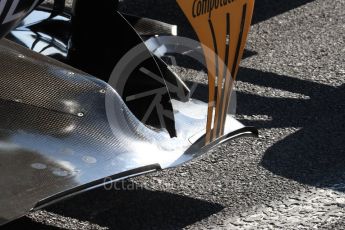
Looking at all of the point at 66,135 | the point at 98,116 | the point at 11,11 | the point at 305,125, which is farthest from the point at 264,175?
the point at 11,11

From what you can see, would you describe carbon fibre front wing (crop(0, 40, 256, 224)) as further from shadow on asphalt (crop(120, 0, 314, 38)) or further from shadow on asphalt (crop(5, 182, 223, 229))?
shadow on asphalt (crop(120, 0, 314, 38))

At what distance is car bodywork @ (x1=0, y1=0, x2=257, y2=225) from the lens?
11.2 ft

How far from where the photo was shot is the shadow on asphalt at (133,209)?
374 cm

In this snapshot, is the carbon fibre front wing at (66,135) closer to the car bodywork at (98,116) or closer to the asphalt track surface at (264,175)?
the car bodywork at (98,116)

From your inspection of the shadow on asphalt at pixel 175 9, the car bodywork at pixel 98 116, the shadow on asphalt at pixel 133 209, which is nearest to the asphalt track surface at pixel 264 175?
A: the shadow on asphalt at pixel 133 209

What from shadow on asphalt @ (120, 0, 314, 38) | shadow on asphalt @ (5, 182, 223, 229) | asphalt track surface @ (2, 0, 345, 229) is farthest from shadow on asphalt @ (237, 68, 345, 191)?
shadow on asphalt @ (120, 0, 314, 38)

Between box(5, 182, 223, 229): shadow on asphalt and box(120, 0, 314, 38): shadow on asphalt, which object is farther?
box(120, 0, 314, 38): shadow on asphalt

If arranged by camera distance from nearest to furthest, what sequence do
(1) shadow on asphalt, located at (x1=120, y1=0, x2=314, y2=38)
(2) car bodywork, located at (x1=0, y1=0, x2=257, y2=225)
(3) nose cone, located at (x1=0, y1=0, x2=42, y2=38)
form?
(3) nose cone, located at (x1=0, y1=0, x2=42, y2=38) < (2) car bodywork, located at (x1=0, y1=0, x2=257, y2=225) < (1) shadow on asphalt, located at (x1=120, y1=0, x2=314, y2=38)

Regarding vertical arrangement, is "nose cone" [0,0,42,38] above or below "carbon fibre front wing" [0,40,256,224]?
above

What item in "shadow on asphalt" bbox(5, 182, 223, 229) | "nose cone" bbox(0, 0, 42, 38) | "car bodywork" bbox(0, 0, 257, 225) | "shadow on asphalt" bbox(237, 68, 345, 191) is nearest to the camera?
"nose cone" bbox(0, 0, 42, 38)

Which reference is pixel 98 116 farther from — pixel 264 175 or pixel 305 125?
pixel 305 125

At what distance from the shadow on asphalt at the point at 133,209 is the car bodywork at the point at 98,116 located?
25 cm

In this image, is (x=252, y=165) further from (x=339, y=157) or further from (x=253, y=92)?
(x=253, y=92)

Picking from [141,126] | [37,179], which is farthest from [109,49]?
[37,179]
